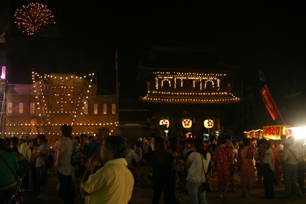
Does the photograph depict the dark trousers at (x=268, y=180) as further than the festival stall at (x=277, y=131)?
No

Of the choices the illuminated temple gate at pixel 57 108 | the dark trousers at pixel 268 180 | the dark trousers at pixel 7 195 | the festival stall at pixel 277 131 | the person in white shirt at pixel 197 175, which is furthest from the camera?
the illuminated temple gate at pixel 57 108

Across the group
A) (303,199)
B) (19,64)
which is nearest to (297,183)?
(303,199)

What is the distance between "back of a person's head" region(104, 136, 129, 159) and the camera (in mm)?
2895

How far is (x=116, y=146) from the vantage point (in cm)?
291

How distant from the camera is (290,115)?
77.6 ft

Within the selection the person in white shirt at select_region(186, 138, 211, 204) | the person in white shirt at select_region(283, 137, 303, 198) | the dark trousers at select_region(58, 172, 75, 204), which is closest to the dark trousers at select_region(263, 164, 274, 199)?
the person in white shirt at select_region(283, 137, 303, 198)

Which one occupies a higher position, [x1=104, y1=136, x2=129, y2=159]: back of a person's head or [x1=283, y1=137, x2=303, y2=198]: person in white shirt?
[x1=104, y1=136, x2=129, y2=159]: back of a person's head

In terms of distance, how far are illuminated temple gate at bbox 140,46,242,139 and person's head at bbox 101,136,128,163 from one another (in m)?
24.1

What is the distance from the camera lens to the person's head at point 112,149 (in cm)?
289

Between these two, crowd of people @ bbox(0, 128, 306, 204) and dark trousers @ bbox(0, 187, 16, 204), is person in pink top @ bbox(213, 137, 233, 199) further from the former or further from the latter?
dark trousers @ bbox(0, 187, 16, 204)

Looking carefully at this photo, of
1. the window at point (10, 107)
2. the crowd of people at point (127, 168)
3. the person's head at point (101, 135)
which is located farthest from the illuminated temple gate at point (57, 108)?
the person's head at point (101, 135)

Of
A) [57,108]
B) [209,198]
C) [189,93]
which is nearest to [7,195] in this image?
[209,198]

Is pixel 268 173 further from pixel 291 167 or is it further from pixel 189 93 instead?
pixel 189 93

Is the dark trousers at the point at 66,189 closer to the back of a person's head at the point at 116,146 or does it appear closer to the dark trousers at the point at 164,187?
the dark trousers at the point at 164,187
